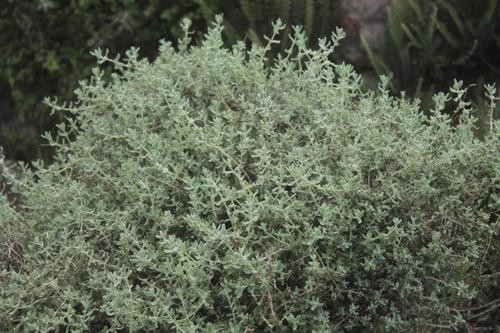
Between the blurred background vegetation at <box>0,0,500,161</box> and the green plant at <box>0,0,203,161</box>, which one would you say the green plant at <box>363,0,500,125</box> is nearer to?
the blurred background vegetation at <box>0,0,500,161</box>

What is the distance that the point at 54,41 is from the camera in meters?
5.50

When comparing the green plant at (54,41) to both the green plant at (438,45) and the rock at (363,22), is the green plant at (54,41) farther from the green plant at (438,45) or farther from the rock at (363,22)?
the green plant at (438,45)

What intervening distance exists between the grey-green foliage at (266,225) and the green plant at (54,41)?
8.34 ft

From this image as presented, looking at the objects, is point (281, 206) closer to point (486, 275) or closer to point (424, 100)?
point (486, 275)

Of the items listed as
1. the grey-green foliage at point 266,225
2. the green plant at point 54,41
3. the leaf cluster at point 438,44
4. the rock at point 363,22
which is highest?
the green plant at point 54,41

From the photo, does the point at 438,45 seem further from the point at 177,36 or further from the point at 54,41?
the point at 54,41

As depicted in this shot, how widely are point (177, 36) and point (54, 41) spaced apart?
94cm

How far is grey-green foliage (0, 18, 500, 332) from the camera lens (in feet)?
7.71

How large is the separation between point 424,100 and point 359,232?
89.2 inches

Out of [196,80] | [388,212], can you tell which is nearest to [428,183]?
[388,212]

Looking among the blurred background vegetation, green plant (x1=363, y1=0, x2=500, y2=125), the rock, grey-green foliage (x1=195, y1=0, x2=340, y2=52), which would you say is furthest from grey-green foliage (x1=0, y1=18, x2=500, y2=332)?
the rock

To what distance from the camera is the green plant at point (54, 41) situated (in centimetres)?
523

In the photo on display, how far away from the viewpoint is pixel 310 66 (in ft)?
9.16

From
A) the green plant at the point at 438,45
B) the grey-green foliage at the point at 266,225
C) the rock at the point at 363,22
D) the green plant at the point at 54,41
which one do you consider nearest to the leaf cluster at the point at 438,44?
the green plant at the point at 438,45
